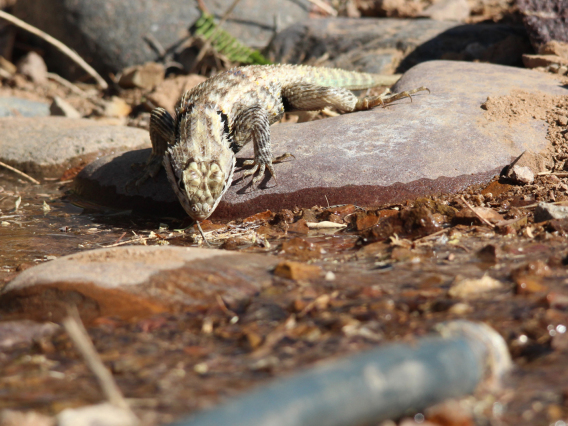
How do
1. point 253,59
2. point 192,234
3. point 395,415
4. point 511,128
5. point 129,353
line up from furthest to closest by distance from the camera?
1. point 253,59
2. point 511,128
3. point 192,234
4. point 129,353
5. point 395,415

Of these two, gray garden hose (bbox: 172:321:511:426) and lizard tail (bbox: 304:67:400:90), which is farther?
lizard tail (bbox: 304:67:400:90)

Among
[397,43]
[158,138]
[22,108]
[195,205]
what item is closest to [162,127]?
[158,138]

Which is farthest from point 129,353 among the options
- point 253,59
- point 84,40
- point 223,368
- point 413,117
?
point 84,40

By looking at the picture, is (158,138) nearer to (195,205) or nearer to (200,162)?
(200,162)

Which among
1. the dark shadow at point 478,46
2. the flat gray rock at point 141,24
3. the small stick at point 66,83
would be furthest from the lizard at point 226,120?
the small stick at point 66,83

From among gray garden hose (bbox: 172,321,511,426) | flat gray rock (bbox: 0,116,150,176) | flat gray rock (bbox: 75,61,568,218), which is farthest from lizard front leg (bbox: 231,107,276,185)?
gray garden hose (bbox: 172,321,511,426)

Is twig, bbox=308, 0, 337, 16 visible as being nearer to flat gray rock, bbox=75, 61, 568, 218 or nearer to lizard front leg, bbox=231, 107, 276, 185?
flat gray rock, bbox=75, 61, 568, 218

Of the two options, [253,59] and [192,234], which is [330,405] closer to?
[192,234]
